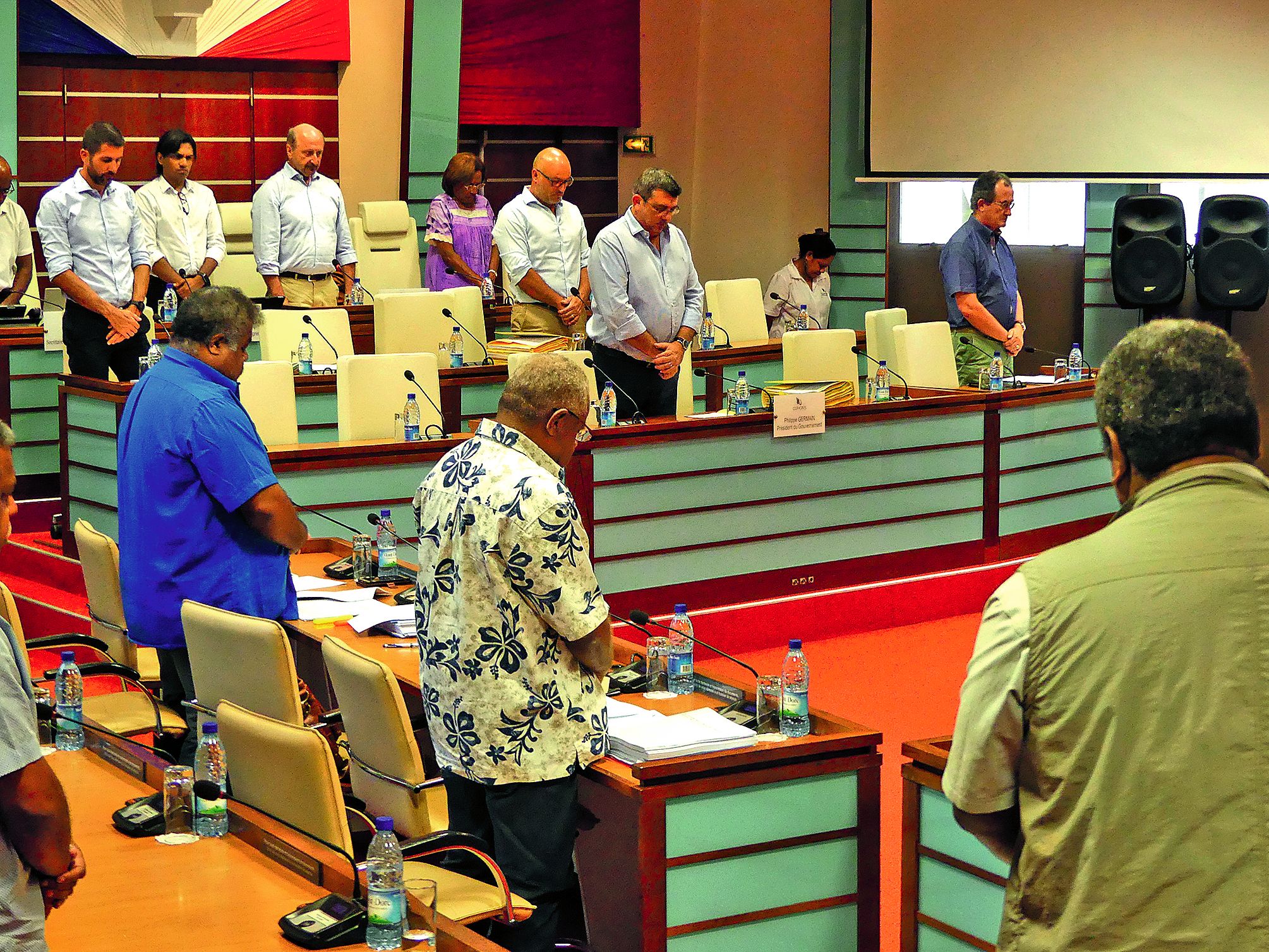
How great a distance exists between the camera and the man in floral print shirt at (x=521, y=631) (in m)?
2.75

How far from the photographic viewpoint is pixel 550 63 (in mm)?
11625

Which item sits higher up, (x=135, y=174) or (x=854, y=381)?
(x=135, y=174)

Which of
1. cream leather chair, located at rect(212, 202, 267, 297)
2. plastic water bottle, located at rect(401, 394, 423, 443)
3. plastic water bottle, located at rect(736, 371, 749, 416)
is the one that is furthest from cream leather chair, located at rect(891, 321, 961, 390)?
cream leather chair, located at rect(212, 202, 267, 297)

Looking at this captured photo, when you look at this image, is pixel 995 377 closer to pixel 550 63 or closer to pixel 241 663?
pixel 241 663

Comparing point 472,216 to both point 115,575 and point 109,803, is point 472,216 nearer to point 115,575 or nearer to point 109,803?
point 115,575

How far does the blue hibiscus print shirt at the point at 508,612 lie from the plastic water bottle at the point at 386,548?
1.64m

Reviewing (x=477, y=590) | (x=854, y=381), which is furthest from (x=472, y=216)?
(x=477, y=590)

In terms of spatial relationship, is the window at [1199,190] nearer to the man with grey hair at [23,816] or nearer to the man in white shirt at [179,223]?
the man in white shirt at [179,223]

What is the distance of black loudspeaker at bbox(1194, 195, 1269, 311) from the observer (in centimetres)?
885

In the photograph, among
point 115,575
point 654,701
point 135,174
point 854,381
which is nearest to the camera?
point 654,701

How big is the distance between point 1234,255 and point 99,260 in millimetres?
6306

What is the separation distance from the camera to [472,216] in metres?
9.41

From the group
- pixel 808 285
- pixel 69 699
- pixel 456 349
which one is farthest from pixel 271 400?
pixel 808 285

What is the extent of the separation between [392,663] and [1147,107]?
777cm
